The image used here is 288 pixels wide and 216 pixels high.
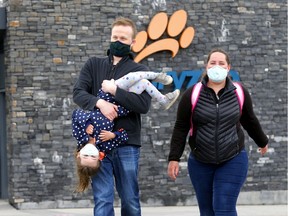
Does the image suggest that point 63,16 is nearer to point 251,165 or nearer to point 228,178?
point 251,165

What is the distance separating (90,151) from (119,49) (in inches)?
33.0

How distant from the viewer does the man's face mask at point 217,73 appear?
6.43m

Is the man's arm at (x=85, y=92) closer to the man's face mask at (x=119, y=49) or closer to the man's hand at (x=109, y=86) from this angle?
the man's hand at (x=109, y=86)

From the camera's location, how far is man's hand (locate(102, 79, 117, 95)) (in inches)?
242

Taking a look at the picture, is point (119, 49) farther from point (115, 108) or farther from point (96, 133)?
point (96, 133)

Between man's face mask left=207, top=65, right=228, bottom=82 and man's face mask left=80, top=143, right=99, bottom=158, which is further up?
man's face mask left=207, top=65, right=228, bottom=82

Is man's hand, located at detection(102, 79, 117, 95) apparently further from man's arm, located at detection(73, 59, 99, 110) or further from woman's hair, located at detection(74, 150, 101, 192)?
woman's hair, located at detection(74, 150, 101, 192)

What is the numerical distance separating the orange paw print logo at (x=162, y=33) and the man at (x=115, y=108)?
6.42 meters

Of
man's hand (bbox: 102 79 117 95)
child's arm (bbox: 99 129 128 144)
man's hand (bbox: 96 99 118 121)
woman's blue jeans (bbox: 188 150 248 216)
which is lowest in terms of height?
woman's blue jeans (bbox: 188 150 248 216)

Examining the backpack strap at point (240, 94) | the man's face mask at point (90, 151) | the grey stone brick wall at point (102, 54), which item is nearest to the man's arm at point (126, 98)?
the man's face mask at point (90, 151)

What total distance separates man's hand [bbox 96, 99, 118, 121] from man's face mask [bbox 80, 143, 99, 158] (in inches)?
10.3

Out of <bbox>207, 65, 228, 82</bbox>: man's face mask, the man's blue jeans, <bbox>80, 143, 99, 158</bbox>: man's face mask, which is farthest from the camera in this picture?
<bbox>207, 65, 228, 82</bbox>: man's face mask

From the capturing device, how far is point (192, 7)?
43.4ft

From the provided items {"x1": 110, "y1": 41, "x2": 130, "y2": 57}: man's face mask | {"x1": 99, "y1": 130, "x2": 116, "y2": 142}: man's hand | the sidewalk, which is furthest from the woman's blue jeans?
the sidewalk
